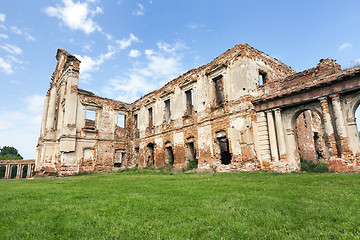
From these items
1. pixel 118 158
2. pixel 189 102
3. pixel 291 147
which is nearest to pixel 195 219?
pixel 291 147

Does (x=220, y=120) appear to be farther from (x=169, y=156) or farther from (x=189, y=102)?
(x=169, y=156)

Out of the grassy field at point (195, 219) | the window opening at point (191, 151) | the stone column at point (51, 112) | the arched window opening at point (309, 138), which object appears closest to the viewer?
the grassy field at point (195, 219)

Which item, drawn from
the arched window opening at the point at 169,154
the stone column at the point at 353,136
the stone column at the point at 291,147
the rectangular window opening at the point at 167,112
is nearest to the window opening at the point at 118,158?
the arched window opening at the point at 169,154

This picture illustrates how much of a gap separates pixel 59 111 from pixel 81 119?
3299mm

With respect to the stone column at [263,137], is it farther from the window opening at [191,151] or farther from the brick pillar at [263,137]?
the window opening at [191,151]

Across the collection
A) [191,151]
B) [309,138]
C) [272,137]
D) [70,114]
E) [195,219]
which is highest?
[70,114]

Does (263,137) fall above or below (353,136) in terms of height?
above

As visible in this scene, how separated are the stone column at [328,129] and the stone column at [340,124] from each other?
28cm

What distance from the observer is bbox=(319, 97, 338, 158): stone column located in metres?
9.68

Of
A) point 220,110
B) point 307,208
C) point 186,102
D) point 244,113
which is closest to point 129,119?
point 186,102

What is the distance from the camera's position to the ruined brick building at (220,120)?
1002cm

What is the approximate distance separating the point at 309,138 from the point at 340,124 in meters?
7.54

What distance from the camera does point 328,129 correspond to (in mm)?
9914

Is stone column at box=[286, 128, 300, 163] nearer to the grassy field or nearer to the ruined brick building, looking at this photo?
the ruined brick building
